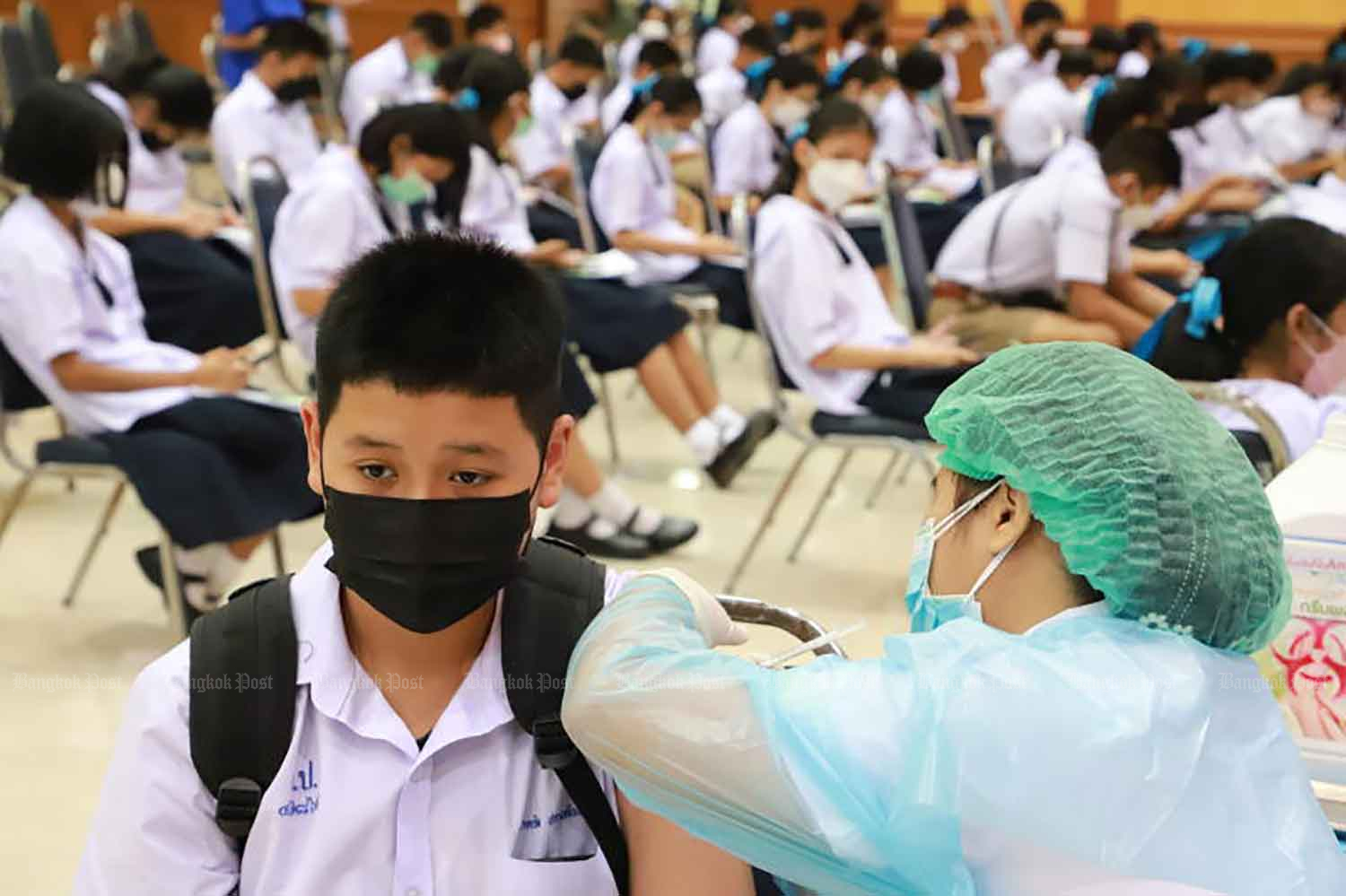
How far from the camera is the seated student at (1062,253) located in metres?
4.07

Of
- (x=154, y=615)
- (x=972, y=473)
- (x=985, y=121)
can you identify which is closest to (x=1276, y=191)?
(x=985, y=121)

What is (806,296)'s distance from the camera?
12.4 feet

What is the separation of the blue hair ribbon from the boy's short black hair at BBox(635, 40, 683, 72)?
221 cm

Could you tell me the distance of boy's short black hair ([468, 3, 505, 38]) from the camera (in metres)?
8.74

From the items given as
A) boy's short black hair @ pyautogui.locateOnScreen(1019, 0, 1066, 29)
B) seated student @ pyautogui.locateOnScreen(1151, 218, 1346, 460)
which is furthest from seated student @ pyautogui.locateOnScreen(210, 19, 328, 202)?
boy's short black hair @ pyautogui.locateOnScreen(1019, 0, 1066, 29)

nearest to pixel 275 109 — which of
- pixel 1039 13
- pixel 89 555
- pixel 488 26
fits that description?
pixel 89 555

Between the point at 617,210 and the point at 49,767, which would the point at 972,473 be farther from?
the point at 617,210

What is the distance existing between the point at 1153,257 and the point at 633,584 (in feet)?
13.0

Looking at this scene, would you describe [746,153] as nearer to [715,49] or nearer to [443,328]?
[715,49]

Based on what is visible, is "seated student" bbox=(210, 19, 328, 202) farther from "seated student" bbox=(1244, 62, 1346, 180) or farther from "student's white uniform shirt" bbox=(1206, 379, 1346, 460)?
"seated student" bbox=(1244, 62, 1346, 180)

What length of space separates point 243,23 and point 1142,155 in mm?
4746

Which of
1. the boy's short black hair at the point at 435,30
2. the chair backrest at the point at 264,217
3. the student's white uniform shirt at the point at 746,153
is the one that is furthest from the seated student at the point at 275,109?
the boy's short black hair at the point at 435,30

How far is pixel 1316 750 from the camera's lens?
1595 millimetres

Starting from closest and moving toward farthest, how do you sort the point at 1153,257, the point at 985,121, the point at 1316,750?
the point at 1316,750 < the point at 1153,257 < the point at 985,121
